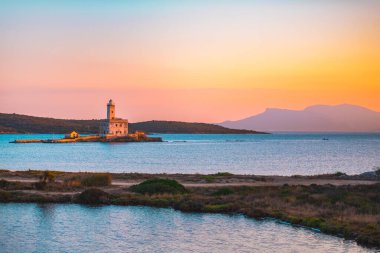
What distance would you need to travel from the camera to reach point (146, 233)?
23.1 m

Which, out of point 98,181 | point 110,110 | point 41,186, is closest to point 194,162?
point 98,181

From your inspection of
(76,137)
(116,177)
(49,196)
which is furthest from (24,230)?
(76,137)

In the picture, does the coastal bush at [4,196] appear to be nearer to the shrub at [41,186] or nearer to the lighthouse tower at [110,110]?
the shrub at [41,186]

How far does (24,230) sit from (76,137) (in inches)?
6967

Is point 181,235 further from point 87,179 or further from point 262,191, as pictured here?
point 87,179

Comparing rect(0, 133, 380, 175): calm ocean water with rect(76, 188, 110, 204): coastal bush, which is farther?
rect(0, 133, 380, 175): calm ocean water

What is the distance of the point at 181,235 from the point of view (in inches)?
898

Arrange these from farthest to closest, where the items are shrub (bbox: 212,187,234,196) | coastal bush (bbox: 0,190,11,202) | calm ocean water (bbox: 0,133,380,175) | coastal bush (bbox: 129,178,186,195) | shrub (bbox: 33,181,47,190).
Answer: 1. calm ocean water (bbox: 0,133,380,175)
2. shrub (bbox: 33,181,47,190)
3. coastal bush (bbox: 129,178,186,195)
4. shrub (bbox: 212,187,234,196)
5. coastal bush (bbox: 0,190,11,202)

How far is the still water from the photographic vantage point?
67.6 ft

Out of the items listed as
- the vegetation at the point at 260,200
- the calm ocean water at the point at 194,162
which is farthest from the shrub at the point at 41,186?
the calm ocean water at the point at 194,162

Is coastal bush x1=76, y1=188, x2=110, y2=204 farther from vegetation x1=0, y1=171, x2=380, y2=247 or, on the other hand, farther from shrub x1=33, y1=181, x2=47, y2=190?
shrub x1=33, y1=181, x2=47, y2=190

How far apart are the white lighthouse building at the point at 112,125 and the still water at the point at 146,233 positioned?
155 metres

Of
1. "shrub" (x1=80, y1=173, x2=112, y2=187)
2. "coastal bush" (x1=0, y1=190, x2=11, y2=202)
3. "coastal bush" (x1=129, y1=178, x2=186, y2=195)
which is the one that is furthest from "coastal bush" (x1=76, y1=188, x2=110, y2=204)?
"shrub" (x1=80, y1=173, x2=112, y2=187)

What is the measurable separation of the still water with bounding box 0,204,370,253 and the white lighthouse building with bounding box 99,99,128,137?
6087 inches
